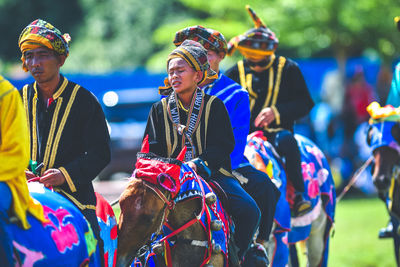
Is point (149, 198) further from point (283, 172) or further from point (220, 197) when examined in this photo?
point (283, 172)

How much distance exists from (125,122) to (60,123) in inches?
664

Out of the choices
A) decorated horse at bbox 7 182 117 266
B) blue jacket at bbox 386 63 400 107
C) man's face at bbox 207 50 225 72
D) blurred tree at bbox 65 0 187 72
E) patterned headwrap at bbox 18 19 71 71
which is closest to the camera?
decorated horse at bbox 7 182 117 266

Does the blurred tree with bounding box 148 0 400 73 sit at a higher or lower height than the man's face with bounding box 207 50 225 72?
lower

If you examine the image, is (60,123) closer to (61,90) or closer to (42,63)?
(61,90)

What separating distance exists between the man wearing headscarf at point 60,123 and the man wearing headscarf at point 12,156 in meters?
0.77

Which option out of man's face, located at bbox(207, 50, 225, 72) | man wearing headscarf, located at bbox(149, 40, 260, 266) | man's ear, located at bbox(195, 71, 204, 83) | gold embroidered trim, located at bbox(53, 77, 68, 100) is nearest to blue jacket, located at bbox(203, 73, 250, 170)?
man's face, located at bbox(207, 50, 225, 72)

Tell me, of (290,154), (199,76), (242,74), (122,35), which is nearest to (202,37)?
(199,76)

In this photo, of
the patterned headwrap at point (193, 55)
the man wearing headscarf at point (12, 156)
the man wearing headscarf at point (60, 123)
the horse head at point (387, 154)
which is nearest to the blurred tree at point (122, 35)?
the horse head at point (387, 154)

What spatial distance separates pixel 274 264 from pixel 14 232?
3934 millimetres

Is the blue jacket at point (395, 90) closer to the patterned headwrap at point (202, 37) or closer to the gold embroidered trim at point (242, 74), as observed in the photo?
the gold embroidered trim at point (242, 74)

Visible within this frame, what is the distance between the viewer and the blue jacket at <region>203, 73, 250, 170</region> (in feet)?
21.6

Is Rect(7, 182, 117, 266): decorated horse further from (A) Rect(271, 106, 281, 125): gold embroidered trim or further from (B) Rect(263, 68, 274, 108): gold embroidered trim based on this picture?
(B) Rect(263, 68, 274, 108): gold embroidered trim

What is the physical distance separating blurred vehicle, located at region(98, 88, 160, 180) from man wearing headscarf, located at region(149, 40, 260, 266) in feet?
47.9

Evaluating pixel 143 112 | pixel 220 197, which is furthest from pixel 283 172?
pixel 143 112
